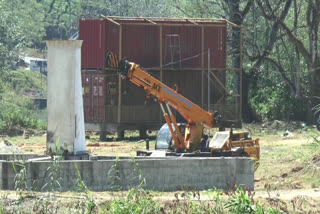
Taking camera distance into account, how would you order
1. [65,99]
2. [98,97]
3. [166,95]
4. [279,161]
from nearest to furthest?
[65,99], [166,95], [279,161], [98,97]

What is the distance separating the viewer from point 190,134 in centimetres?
2728

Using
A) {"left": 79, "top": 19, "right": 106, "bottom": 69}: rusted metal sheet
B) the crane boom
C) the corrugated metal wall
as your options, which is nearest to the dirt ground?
the corrugated metal wall

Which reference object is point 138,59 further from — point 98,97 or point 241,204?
point 241,204

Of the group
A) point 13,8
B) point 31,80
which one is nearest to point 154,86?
point 31,80

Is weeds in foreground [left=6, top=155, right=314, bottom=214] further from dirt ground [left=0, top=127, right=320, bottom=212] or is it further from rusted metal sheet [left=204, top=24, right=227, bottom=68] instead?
rusted metal sheet [left=204, top=24, right=227, bottom=68]

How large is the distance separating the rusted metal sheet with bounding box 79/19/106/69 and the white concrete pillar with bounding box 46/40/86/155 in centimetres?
1432

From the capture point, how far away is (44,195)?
18.4m

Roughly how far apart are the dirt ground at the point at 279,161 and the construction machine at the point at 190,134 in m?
1.09

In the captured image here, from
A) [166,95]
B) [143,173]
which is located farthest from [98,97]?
[143,173]

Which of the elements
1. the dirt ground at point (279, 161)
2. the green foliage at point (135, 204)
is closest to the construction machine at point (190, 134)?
the dirt ground at point (279, 161)

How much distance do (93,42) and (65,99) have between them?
50.7 feet

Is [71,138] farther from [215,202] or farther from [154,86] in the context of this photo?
[215,202]

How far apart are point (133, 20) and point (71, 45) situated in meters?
14.8

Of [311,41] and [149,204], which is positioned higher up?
→ [311,41]
